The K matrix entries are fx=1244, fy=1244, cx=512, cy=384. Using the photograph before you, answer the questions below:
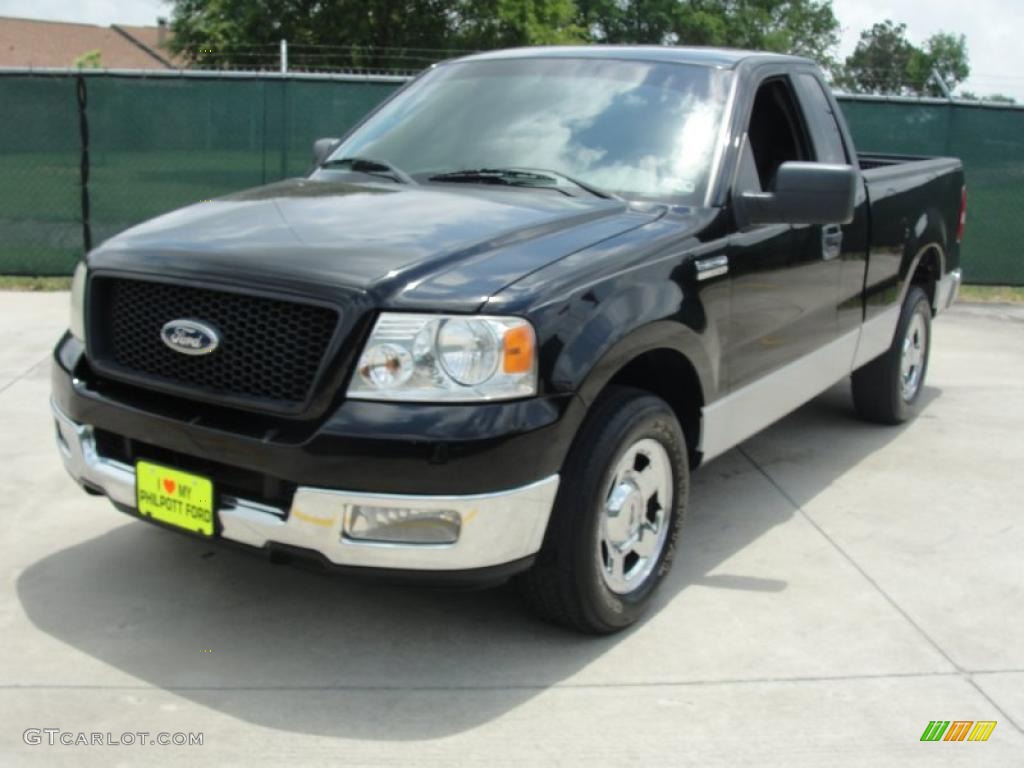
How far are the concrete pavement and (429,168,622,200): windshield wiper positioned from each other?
1.46 m

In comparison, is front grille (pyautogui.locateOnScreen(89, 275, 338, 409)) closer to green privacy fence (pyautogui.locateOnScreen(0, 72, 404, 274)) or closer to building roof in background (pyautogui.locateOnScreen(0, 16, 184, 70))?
green privacy fence (pyautogui.locateOnScreen(0, 72, 404, 274))

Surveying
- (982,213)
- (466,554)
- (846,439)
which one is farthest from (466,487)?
(982,213)

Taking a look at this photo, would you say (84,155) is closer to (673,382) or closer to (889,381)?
(889,381)

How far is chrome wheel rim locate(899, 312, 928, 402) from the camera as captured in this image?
22.0ft

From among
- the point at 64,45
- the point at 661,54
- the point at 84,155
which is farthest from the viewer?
the point at 64,45

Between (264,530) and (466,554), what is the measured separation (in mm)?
570

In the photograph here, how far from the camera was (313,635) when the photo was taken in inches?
157

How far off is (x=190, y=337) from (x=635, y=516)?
4.96ft

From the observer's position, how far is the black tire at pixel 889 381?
655 centimetres

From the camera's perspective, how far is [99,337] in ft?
12.9

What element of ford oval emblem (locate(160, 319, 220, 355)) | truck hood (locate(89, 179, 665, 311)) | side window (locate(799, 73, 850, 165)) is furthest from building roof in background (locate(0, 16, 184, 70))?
ford oval emblem (locate(160, 319, 220, 355))

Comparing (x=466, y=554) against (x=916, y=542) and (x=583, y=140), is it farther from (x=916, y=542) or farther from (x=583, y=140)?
(x=916, y=542)
